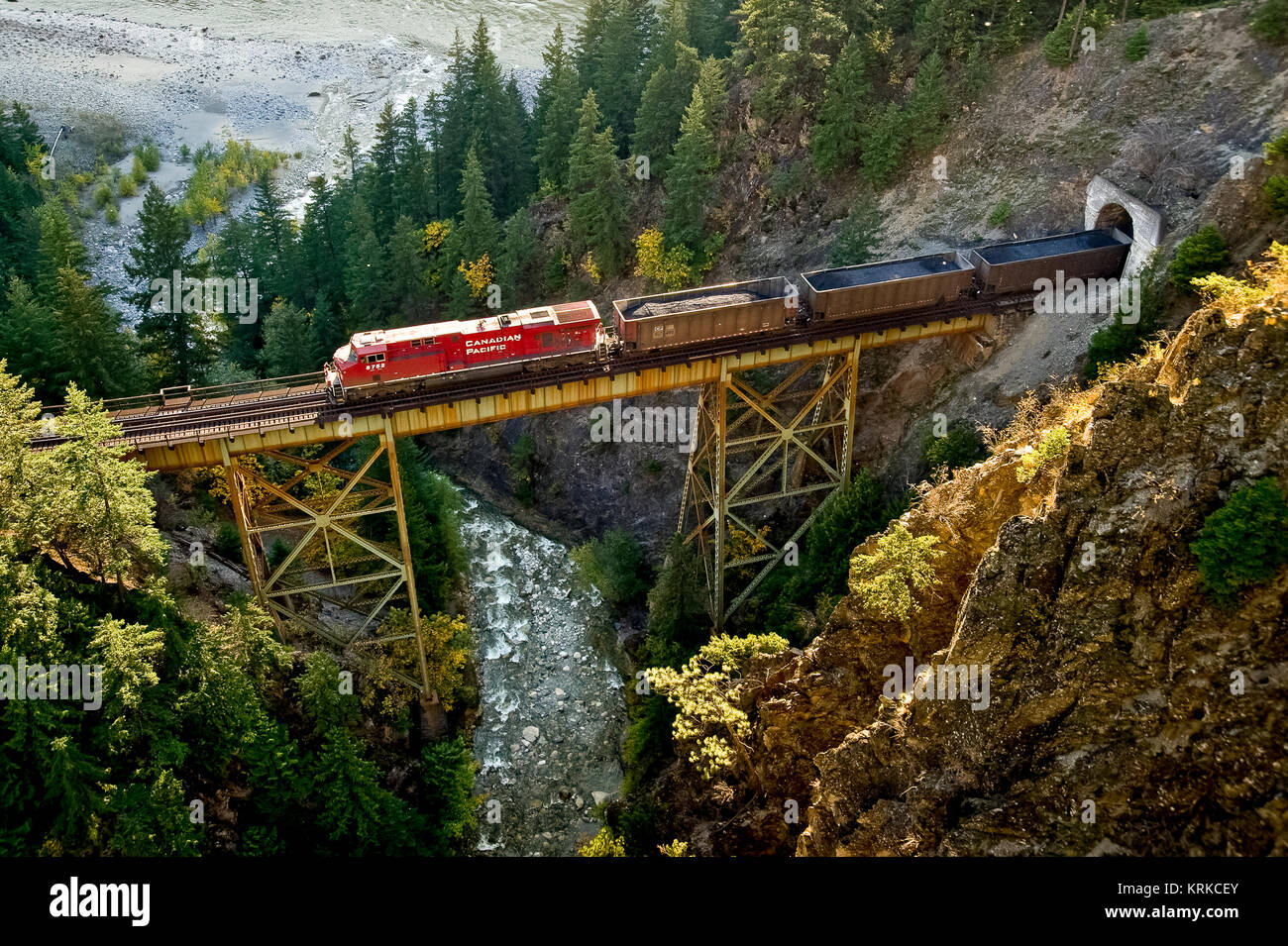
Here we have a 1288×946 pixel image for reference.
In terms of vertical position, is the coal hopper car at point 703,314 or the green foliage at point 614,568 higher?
the coal hopper car at point 703,314

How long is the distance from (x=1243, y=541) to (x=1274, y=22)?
3088 centimetres

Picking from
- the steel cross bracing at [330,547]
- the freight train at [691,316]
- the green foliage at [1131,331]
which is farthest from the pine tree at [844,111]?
the steel cross bracing at [330,547]

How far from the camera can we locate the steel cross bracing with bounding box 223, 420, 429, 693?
111ft

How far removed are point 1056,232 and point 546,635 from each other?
28.5 metres

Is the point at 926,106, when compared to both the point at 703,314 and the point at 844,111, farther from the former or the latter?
the point at 703,314

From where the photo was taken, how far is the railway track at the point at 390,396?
105ft

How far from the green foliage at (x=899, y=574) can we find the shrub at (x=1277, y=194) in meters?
16.6

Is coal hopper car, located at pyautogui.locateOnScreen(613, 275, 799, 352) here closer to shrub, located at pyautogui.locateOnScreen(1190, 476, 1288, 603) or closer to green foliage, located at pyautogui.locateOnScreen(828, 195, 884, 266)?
green foliage, located at pyautogui.locateOnScreen(828, 195, 884, 266)

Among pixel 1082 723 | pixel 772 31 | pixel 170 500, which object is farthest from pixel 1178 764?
pixel 772 31

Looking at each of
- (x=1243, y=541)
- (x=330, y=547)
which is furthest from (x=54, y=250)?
(x=1243, y=541)

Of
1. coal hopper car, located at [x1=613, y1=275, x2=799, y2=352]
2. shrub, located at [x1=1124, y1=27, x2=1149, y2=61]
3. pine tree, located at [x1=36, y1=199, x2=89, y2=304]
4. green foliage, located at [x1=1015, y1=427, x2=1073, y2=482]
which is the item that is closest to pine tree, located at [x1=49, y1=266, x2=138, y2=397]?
pine tree, located at [x1=36, y1=199, x2=89, y2=304]

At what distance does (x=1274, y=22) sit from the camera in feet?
127

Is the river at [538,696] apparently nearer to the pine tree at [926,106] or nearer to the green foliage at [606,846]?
the green foliage at [606,846]

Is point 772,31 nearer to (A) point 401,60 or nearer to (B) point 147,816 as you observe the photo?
(B) point 147,816
